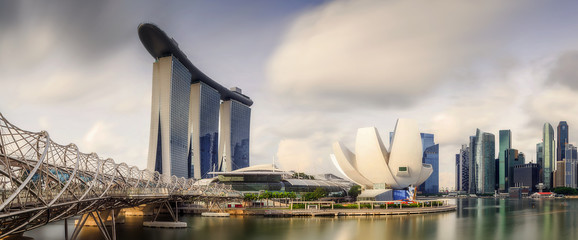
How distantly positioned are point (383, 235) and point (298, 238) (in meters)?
6.67

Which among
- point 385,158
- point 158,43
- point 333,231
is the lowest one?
point 333,231


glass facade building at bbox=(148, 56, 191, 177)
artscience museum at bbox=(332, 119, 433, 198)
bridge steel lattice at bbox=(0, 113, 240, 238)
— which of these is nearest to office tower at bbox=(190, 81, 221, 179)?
glass facade building at bbox=(148, 56, 191, 177)

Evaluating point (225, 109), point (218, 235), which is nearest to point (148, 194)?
point (218, 235)

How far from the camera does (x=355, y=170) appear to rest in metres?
72.6

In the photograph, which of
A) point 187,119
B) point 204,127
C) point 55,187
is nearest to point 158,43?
point 187,119

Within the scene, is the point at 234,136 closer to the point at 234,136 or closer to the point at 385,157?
the point at 234,136

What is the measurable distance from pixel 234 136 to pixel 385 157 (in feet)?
250

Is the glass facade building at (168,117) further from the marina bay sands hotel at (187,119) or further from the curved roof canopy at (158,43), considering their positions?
the curved roof canopy at (158,43)

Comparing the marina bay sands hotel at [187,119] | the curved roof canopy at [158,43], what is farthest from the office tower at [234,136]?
the curved roof canopy at [158,43]

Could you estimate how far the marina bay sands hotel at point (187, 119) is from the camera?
91250mm

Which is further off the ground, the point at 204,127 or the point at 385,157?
the point at 204,127

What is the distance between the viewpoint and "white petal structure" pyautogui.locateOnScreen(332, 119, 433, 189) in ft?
232

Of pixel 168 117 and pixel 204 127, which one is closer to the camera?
pixel 168 117

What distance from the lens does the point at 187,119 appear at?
102562 millimetres
